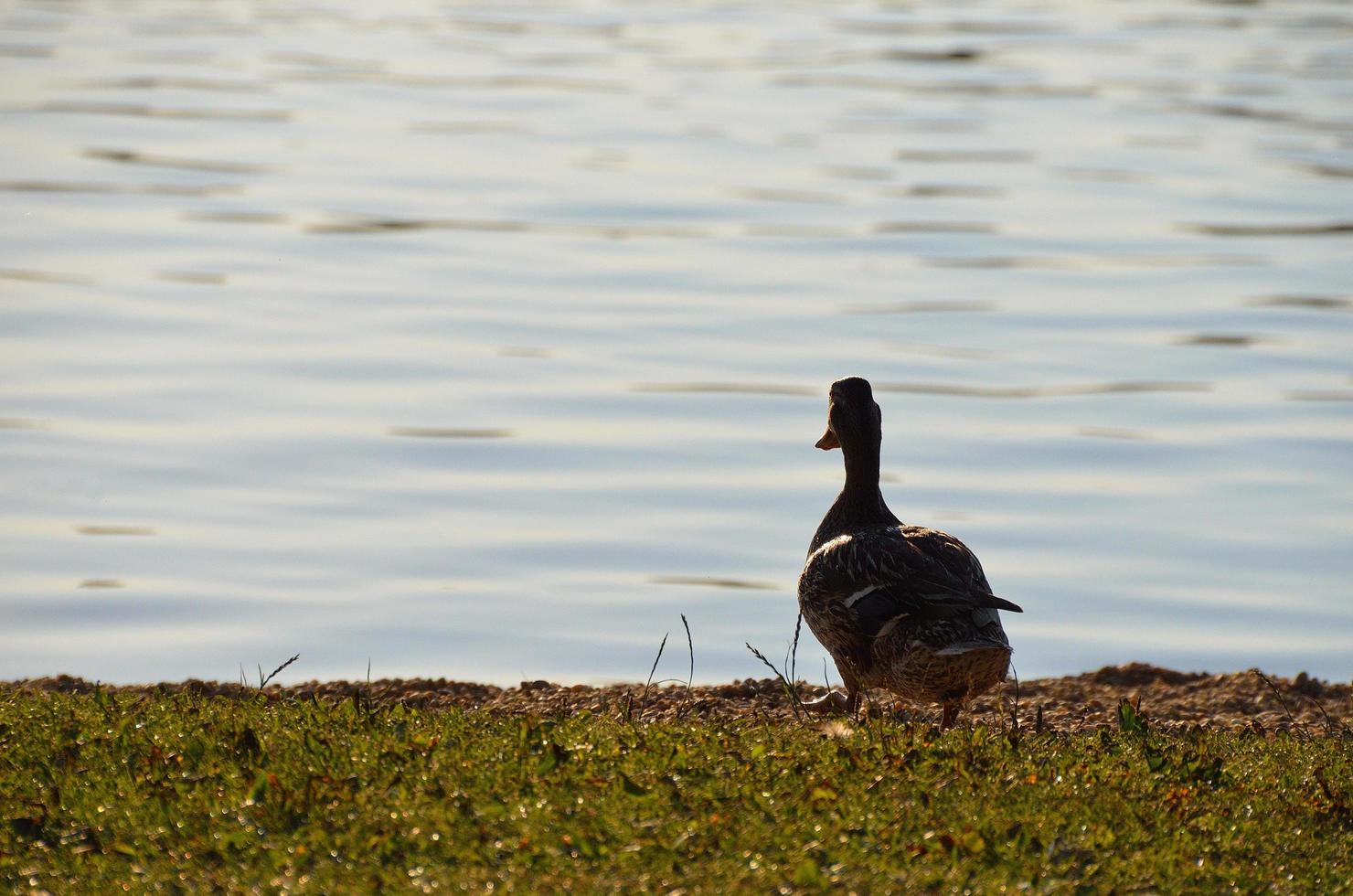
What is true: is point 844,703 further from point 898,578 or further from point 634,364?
point 634,364

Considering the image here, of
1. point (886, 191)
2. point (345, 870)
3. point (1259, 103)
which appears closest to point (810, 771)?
point (345, 870)

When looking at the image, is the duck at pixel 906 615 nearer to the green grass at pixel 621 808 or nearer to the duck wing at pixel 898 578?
the duck wing at pixel 898 578

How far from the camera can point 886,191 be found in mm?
26125

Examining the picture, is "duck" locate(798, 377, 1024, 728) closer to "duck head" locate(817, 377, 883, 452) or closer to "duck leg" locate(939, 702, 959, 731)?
"duck leg" locate(939, 702, 959, 731)

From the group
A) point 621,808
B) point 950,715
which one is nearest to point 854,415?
point 950,715

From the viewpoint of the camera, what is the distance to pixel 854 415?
1014 cm

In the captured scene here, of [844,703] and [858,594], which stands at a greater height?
[858,594]

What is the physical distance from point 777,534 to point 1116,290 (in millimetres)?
8596

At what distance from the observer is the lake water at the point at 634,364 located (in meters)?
12.8

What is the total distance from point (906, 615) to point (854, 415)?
1.94 metres

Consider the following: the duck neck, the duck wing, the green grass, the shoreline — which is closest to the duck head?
the duck neck

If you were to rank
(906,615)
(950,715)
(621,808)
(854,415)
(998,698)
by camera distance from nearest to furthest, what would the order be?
(621,808)
(906,615)
(950,715)
(998,698)
(854,415)

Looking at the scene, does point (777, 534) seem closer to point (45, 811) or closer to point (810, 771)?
point (810, 771)

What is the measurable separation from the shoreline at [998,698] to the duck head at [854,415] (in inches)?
53.9
